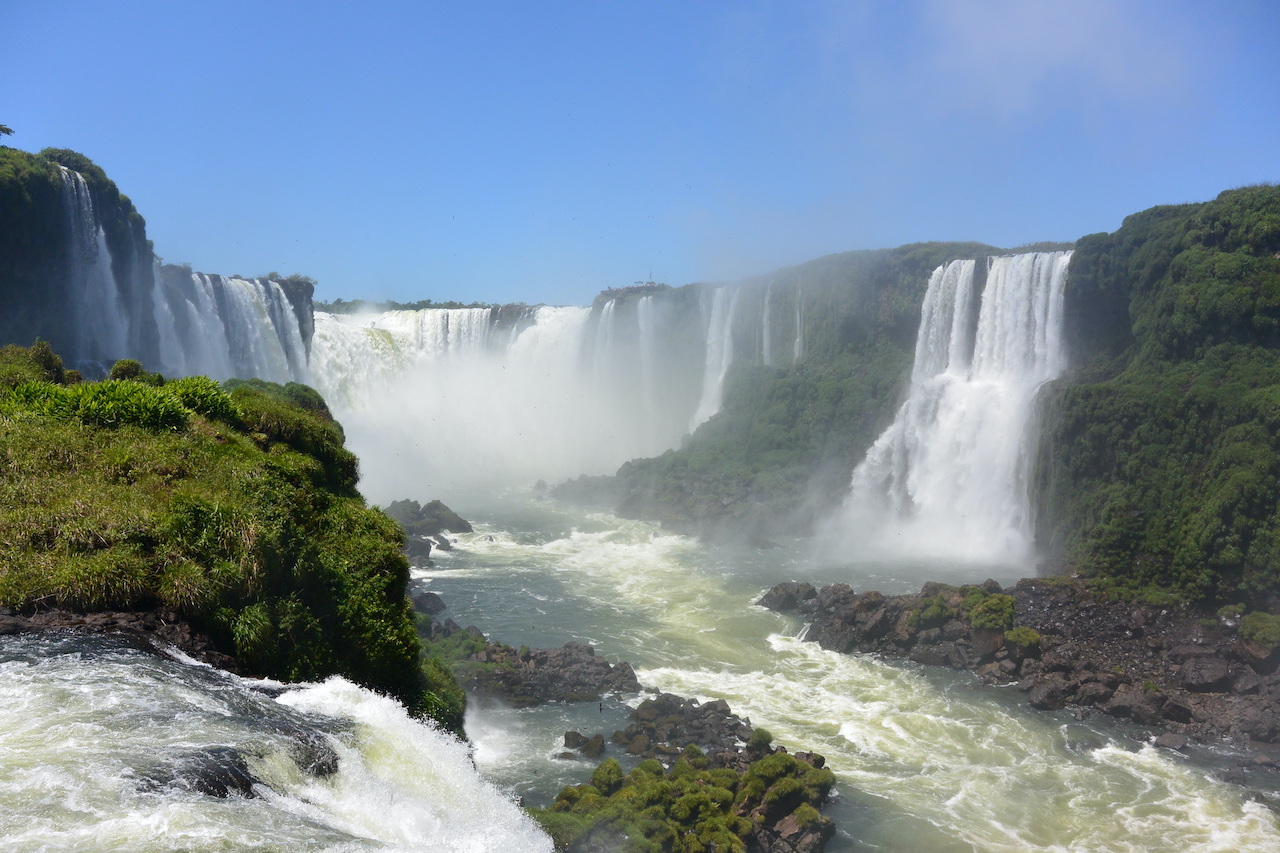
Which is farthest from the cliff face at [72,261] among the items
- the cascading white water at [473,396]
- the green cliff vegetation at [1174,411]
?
the green cliff vegetation at [1174,411]

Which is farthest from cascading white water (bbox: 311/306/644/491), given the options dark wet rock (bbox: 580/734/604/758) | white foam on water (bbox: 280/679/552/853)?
white foam on water (bbox: 280/679/552/853)

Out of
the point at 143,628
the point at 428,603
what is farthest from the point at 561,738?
the point at 143,628

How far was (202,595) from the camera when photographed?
7.93m

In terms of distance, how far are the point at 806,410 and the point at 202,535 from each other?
36.7 meters

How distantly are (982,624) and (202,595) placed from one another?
18.2 m

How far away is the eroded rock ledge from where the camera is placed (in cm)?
1719

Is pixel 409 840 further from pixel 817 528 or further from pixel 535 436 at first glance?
pixel 535 436

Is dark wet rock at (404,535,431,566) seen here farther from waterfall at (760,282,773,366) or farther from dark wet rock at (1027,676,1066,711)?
waterfall at (760,282,773,366)

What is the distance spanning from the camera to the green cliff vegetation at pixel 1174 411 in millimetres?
21562

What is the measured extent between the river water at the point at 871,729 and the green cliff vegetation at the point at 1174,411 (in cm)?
400

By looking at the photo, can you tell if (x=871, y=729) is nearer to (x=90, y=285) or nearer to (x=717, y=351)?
(x=90, y=285)

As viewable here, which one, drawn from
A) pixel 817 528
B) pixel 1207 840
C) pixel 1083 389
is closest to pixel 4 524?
pixel 1207 840

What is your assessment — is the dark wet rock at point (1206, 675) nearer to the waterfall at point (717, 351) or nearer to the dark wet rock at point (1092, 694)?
the dark wet rock at point (1092, 694)

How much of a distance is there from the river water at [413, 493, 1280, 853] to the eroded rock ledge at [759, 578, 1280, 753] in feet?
2.39
